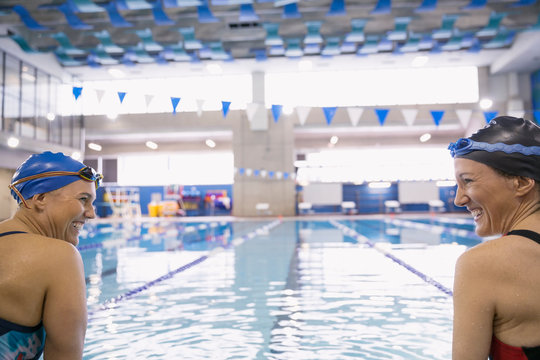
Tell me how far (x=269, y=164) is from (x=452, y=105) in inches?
312


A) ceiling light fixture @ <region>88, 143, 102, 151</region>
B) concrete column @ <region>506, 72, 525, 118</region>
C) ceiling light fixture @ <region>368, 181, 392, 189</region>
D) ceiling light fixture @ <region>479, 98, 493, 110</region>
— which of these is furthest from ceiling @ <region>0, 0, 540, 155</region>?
ceiling light fixture @ <region>368, 181, 392, 189</region>

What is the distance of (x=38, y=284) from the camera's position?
1.09 metres

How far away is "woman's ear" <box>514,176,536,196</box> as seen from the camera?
3.48 ft

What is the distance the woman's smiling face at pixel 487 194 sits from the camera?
3.57 ft

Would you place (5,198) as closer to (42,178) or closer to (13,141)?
(13,141)

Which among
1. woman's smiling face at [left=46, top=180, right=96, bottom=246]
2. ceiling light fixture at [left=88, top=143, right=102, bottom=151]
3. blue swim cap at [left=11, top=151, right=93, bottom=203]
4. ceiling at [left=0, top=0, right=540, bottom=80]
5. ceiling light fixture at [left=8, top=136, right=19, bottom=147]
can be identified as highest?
ceiling at [left=0, top=0, right=540, bottom=80]

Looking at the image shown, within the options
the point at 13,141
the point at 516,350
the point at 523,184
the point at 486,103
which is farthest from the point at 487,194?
the point at 486,103

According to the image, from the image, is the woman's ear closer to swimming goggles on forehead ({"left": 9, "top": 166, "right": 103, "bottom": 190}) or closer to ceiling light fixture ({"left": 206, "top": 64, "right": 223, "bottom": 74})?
swimming goggles on forehead ({"left": 9, "top": 166, "right": 103, "bottom": 190})

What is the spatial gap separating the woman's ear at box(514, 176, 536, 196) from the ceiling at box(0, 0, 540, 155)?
9.19 meters

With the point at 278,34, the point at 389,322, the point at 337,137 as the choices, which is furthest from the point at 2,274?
the point at 337,137

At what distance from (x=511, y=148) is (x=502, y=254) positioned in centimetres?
26

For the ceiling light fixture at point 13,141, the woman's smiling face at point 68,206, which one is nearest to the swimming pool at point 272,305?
the woman's smiling face at point 68,206

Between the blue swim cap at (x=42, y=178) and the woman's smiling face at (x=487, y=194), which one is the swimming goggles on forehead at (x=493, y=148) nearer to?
the woman's smiling face at (x=487, y=194)

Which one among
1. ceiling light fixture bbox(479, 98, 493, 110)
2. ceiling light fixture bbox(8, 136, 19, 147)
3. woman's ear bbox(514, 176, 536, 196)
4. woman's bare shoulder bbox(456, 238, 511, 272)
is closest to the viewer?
woman's bare shoulder bbox(456, 238, 511, 272)
